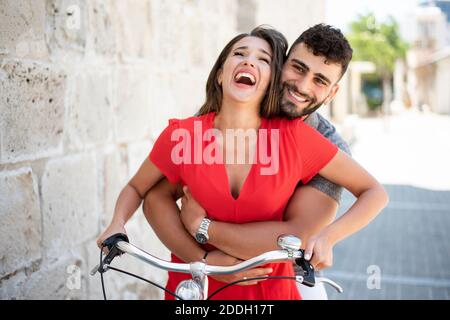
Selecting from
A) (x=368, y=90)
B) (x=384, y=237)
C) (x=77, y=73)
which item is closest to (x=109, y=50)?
(x=77, y=73)

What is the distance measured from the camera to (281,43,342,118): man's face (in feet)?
6.50

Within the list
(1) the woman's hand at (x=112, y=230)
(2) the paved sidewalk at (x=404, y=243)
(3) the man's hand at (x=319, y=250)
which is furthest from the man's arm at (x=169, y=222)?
(2) the paved sidewalk at (x=404, y=243)

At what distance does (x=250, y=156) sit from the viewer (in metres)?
1.95

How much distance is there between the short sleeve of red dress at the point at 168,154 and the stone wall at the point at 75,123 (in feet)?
1.94

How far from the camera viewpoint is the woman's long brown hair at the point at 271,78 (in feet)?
6.46

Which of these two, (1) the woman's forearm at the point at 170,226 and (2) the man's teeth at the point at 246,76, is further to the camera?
(1) the woman's forearm at the point at 170,226

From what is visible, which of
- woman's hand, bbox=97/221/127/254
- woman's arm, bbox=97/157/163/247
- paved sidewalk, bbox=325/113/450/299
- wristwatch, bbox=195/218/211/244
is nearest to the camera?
woman's hand, bbox=97/221/127/254

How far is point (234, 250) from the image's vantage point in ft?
6.24

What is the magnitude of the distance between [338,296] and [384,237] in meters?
1.98

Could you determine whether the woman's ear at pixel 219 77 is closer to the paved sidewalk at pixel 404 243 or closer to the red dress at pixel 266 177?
the red dress at pixel 266 177

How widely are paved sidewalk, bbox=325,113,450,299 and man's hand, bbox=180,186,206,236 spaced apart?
560 mm

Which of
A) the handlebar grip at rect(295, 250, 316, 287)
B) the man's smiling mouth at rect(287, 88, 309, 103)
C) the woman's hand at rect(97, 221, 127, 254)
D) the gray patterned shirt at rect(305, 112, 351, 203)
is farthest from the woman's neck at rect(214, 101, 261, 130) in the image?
the handlebar grip at rect(295, 250, 316, 287)

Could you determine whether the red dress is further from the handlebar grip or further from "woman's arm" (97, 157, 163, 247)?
the handlebar grip

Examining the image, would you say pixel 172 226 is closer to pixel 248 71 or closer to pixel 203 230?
pixel 203 230
